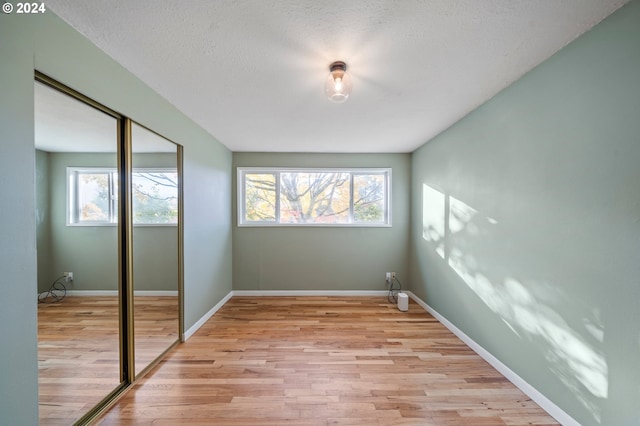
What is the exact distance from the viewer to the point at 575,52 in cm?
140

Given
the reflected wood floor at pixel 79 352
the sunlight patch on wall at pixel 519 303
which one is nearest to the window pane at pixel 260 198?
the reflected wood floor at pixel 79 352

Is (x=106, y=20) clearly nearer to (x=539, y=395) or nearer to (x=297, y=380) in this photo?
(x=297, y=380)

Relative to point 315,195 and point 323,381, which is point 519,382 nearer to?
point 323,381

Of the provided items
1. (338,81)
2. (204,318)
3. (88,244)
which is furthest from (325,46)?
(204,318)

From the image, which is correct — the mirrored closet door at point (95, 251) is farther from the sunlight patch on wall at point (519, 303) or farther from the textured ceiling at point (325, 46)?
the sunlight patch on wall at point (519, 303)

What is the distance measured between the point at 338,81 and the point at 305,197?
2463 millimetres

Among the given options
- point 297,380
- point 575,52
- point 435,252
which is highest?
point 575,52

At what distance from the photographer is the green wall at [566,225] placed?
1197 mm

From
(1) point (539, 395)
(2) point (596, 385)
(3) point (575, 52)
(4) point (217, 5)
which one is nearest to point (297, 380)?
(1) point (539, 395)

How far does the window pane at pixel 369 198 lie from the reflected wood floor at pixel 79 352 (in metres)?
2.94

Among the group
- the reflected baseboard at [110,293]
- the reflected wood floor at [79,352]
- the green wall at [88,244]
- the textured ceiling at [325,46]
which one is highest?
the textured ceiling at [325,46]

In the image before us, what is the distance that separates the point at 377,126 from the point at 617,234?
2.04 m

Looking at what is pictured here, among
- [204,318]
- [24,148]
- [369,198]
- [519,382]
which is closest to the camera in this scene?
[24,148]

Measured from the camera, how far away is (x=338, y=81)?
62.5 inches
